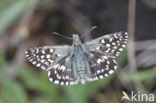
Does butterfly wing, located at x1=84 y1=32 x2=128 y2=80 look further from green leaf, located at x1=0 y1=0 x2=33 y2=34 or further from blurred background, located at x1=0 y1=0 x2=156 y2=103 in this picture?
green leaf, located at x1=0 y1=0 x2=33 y2=34

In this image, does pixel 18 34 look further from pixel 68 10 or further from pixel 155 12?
pixel 155 12

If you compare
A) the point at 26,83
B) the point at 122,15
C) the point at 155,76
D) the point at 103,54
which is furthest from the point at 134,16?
the point at 103,54

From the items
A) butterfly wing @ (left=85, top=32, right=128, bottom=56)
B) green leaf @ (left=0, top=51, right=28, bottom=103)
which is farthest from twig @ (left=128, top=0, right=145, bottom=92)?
green leaf @ (left=0, top=51, right=28, bottom=103)

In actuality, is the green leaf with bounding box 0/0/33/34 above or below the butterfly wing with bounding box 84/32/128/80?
above

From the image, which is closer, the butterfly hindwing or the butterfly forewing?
the butterfly hindwing

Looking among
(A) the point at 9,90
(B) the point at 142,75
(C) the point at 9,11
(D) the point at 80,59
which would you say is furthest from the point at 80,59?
(C) the point at 9,11

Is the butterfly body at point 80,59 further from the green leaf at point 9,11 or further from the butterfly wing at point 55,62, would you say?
the green leaf at point 9,11
